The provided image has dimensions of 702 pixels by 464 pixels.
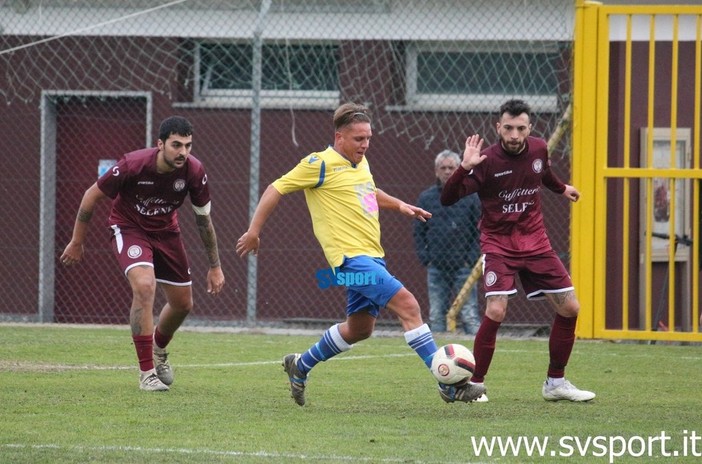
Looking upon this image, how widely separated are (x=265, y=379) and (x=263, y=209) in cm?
207

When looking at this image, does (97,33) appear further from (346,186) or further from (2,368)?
(346,186)

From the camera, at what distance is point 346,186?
762 cm

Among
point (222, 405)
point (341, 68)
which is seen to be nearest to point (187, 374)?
point (222, 405)

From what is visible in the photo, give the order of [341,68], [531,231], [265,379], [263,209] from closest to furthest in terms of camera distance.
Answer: [263,209], [531,231], [265,379], [341,68]

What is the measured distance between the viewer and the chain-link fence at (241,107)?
47.5 ft

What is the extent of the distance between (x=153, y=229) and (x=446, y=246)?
546 centimetres

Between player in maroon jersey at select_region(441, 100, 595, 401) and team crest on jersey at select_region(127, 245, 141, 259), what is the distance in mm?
1987

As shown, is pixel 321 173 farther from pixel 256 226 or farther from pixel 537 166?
pixel 537 166

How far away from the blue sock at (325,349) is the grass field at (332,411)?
0.28 m

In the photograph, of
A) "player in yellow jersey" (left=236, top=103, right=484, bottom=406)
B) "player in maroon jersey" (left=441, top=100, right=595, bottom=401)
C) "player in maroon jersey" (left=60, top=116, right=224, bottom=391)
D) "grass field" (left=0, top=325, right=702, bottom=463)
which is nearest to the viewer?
"grass field" (left=0, top=325, right=702, bottom=463)

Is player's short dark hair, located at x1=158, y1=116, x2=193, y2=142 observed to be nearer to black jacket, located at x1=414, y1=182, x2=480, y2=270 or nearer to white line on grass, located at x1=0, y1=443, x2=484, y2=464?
white line on grass, located at x1=0, y1=443, x2=484, y2=464

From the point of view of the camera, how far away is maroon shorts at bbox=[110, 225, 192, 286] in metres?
8.38

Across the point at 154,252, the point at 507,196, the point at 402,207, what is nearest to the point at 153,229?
the point at 154,252

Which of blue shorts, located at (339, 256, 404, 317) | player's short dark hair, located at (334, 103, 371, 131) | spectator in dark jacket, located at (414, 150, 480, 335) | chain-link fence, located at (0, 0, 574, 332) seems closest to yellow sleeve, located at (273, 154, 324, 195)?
player's short dark hair, located at (334, 103, 371, 131)
